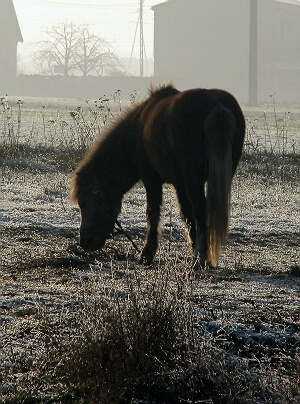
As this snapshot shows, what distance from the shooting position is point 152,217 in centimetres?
747

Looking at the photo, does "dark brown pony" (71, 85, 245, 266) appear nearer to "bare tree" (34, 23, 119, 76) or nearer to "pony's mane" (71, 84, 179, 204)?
"pony's mane" (71, 84, 179, 204)

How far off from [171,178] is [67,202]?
3860 mm

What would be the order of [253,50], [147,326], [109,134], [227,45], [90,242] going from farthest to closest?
[227,45] → [253,50] → [109,134] → [90,242] → [147,326]

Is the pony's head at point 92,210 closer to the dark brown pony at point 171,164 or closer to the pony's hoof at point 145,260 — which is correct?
the dark brown pony at point 171,164

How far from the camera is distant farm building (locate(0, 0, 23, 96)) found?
66.6m

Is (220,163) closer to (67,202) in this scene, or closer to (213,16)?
(67,202)

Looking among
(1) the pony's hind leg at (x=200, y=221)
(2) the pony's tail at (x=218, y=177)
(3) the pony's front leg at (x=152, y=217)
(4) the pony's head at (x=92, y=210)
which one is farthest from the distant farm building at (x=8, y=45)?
(2) the pony's tail at (x=218, y=177)

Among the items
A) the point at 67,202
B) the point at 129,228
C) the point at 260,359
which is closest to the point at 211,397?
the point at 260,359

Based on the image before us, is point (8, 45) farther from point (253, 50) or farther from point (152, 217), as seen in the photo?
point (152, 217)

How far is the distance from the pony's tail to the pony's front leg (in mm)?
1097

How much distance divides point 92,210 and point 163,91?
134 cm

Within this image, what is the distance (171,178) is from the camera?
6.99 m

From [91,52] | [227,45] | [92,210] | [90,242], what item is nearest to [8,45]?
[91,52]

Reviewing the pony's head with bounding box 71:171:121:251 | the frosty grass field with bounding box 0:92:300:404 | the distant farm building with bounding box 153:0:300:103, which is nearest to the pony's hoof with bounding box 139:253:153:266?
the frosty grass field with bounding box 0:92:300:404
